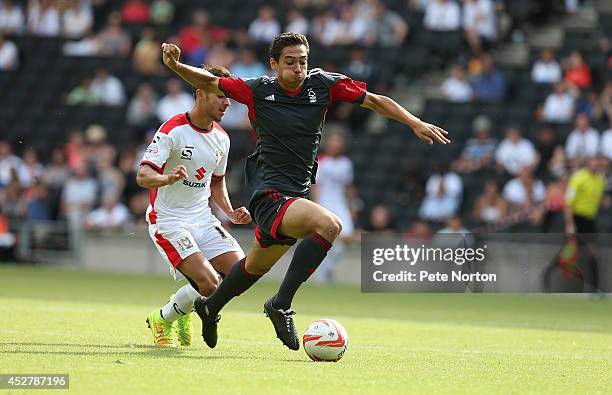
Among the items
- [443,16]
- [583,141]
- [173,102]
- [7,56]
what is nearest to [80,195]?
[173,102]

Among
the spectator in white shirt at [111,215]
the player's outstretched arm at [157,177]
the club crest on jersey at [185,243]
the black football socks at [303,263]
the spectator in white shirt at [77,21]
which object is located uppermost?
the spectator in white shirt at [77,21]

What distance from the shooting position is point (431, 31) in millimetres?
21984

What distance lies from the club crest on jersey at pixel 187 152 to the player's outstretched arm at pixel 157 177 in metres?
0.62

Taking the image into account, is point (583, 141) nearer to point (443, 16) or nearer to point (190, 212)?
point (443, 16)

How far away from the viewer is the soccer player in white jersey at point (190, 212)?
9.70m

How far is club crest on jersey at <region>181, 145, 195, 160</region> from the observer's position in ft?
32.3

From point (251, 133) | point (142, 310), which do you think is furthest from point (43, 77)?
point (142, 310)

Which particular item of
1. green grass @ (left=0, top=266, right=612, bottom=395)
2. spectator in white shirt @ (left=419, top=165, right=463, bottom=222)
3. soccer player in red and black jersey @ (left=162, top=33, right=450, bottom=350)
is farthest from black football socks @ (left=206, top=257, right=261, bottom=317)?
spectator in white shirt @ (left=419, top=165, right=463, bottom=222)

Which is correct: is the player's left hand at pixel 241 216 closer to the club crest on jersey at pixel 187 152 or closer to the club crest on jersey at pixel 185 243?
the club crest on jersey at pixel 185 243

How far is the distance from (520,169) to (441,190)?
129 cm

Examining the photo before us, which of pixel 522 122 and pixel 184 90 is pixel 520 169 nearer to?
pixel 522 122

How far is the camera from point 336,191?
19484 millimetres

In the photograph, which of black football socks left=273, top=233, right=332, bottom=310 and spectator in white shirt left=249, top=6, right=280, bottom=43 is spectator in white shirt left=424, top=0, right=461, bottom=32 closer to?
spectator in white shirt left=249, top=6, right=280, bottom=43

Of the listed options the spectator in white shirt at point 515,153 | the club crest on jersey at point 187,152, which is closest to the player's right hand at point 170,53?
the club crest on jersey at point 187,152
